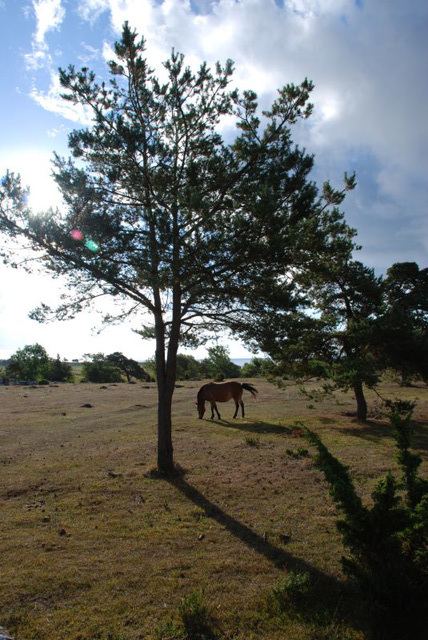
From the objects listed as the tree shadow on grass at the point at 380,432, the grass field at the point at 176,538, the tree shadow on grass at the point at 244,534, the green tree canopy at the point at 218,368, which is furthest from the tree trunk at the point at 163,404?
the green tree canopy at the point at 218,368

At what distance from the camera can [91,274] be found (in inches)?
444

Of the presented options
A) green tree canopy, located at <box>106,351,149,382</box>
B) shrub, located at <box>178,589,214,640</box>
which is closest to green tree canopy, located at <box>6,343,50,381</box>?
green tree canopy, located at <box>106,351,149,382</box>

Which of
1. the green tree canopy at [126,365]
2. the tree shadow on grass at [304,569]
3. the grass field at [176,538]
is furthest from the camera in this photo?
the green tree canopy at [126,365]

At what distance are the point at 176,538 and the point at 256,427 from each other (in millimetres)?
12245

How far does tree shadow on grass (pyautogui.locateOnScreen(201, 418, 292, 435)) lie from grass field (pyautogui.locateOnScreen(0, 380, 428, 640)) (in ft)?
3.53

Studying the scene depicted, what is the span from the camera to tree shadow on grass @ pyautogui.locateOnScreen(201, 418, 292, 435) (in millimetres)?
18156

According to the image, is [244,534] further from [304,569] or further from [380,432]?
[380,432]

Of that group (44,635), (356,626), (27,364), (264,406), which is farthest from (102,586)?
(27,364)

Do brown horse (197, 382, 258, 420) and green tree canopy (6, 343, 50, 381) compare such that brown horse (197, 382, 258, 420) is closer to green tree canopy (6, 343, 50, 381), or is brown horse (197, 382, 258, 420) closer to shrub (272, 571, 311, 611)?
shrub (272, 571, 311, 611)

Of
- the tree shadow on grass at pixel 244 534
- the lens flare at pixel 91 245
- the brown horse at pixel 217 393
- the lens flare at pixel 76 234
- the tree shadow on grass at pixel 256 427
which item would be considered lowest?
the tree shadow on grass at pixel 244 534

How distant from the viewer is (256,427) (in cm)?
1933

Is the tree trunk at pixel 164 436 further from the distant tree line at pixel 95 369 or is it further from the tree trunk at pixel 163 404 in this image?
the distant tree line at pixel 95 369

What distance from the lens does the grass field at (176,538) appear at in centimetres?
498

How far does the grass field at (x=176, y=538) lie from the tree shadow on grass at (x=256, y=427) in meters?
1.07
